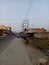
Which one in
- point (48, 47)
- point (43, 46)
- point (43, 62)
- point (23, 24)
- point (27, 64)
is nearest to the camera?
point (43, 62)

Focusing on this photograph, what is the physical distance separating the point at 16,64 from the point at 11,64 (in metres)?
0.26

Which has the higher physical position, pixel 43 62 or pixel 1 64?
pixel 43 62

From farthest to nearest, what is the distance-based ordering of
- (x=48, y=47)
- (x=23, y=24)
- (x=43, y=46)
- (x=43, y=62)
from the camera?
1. (x=23, y=24)
2. (x=43, y=46)
3. (x=48, y=47)
4. (x=43, y=62)

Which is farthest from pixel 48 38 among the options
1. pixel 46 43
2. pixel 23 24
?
pixel 23 24

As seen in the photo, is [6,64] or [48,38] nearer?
[6,64]

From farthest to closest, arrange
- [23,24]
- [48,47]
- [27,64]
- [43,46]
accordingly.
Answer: [23,24], [43,46], [48,47], [27,64]

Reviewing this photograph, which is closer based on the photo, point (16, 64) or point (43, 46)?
point (16, 64)

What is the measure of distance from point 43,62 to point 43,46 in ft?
37.9

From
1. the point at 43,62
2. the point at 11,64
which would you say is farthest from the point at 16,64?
the point at 43,62

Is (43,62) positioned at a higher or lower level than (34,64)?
higher

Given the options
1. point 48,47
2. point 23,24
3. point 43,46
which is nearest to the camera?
point 48,47

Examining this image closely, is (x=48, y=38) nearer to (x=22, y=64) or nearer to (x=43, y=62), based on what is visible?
(x=22, y=64)

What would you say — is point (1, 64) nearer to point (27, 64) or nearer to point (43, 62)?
point (27, 64)

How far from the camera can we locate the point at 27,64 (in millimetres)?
8531
